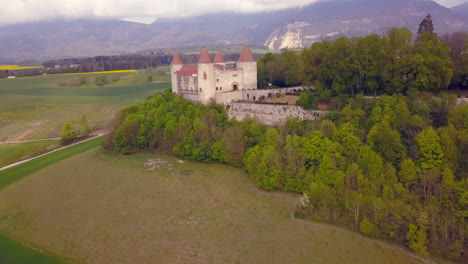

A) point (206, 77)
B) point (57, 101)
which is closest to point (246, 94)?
point (206, 77)

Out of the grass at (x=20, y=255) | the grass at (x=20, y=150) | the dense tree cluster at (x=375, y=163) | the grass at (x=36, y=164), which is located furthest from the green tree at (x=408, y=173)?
the grass at (x=20, y=150)

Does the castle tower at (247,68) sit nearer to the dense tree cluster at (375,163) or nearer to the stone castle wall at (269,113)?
the stone castle wall at (269,113)

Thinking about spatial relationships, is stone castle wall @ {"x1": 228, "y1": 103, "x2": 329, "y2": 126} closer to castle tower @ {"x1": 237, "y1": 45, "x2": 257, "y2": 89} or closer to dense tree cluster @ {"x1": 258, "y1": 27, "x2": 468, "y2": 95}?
dense tree cluster @ {"x1": 258, "y1": 27, "x2": 468, "y2": 95}

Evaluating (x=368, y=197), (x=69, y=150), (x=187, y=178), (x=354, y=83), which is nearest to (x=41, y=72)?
(x=69, y=150)

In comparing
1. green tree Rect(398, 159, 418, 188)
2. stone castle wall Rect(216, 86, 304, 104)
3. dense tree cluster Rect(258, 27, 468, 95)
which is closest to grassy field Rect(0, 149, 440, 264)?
green tree Rect(398, 159, 418, 188)

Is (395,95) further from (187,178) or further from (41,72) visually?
(41,72)
